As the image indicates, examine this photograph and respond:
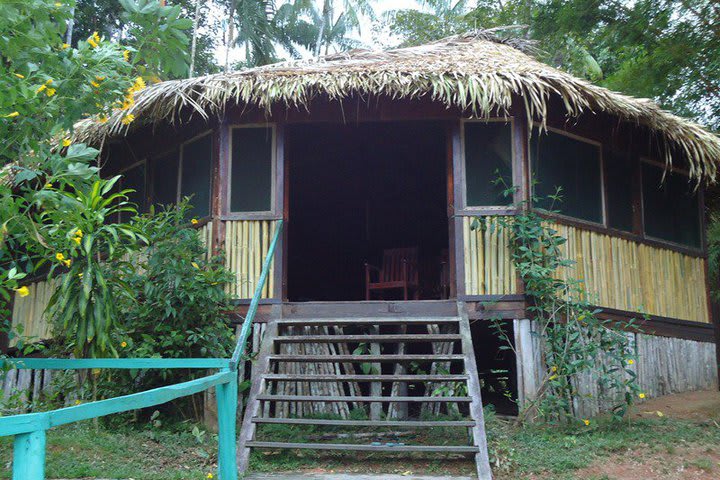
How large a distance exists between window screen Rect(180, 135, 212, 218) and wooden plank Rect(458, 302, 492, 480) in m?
2.86

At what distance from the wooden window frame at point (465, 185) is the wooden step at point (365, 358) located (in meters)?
1.52

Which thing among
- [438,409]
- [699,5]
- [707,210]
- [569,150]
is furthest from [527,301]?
[707,210]

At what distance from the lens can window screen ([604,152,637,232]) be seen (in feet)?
26.2

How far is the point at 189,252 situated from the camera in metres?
6.64

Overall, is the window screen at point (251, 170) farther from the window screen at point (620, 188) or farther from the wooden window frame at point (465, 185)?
the window screen at point (620, 188)

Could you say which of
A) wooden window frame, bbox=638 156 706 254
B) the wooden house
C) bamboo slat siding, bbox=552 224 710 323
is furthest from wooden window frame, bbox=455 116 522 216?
wooden window frame, bbox=638 156 706 254

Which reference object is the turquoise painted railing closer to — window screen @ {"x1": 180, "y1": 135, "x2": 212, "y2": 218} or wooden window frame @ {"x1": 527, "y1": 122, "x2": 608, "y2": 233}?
window screen @ {"x1": 180, "y1": 135, "x2": 212, "y2": 218}

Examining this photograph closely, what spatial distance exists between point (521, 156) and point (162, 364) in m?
4.16

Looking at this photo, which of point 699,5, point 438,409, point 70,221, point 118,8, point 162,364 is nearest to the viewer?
point 162,364

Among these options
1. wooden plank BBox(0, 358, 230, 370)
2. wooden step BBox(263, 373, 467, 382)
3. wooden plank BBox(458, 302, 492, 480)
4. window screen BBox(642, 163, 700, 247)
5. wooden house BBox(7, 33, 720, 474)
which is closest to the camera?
wooden plank BBox(0, 358, 230, 370)

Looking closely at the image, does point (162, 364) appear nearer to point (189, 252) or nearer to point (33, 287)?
point (189, 252)

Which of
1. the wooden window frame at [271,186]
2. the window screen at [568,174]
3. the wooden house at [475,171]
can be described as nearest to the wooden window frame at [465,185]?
the wooden house at [475,171]

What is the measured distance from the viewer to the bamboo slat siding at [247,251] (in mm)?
6992

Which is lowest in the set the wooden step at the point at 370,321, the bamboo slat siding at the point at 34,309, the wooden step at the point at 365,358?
the wooden step at the point at 365,358
